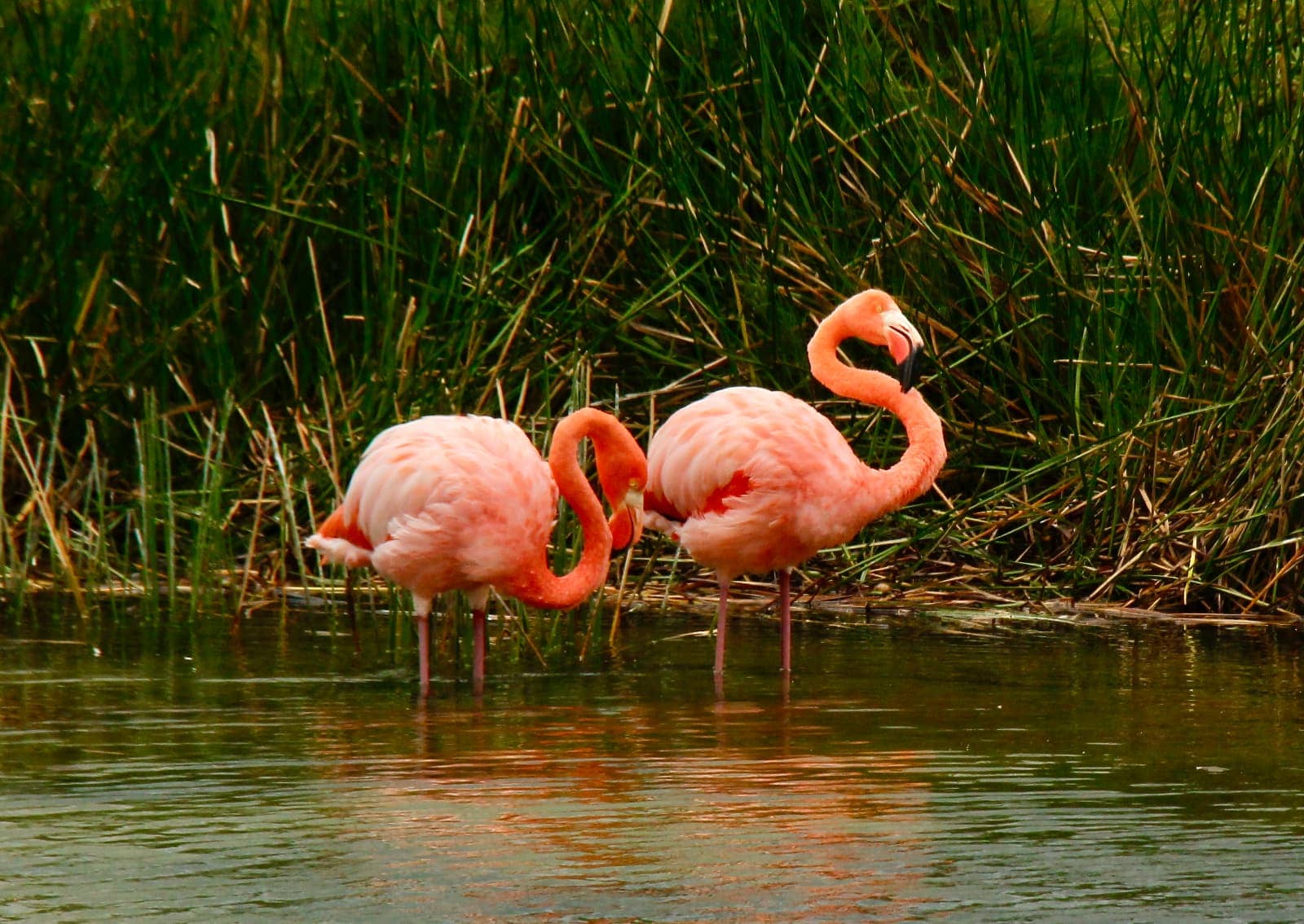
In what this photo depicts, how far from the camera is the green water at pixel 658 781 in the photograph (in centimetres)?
341

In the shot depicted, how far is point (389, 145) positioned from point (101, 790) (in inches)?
151

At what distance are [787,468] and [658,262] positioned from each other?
1.71m

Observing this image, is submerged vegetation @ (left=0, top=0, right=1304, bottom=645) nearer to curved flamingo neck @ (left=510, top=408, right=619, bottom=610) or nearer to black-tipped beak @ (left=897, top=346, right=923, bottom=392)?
curved flamingo neck @ (left=510, top=408, right=619, bottom=610)

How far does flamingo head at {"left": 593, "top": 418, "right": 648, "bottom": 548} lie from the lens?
5.58 m

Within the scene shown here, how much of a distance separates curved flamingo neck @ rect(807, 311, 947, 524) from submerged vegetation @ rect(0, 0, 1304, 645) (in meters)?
0.81

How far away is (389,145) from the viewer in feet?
24.8

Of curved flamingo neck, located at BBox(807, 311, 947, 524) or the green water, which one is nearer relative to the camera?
the green water

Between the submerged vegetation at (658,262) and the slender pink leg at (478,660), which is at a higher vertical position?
the submerged vegetation at (658,262)

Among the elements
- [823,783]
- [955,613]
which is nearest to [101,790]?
[823,783]

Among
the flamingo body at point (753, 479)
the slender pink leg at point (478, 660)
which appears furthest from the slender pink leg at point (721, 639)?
the slender pink leg at point (478, 660)

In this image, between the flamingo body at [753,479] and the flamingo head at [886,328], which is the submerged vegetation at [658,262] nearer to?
the flamingo body at [753,479]

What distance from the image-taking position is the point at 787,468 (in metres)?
5.77

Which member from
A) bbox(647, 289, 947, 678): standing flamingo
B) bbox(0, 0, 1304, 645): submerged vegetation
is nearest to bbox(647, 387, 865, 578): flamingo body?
bbox(647, 289, 947, 678): standing flamingo

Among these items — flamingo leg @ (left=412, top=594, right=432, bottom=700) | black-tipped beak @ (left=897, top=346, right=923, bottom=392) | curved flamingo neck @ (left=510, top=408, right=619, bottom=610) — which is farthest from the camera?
black-tipped beak @ (left=897, top=346, right=923, bottom=392)
